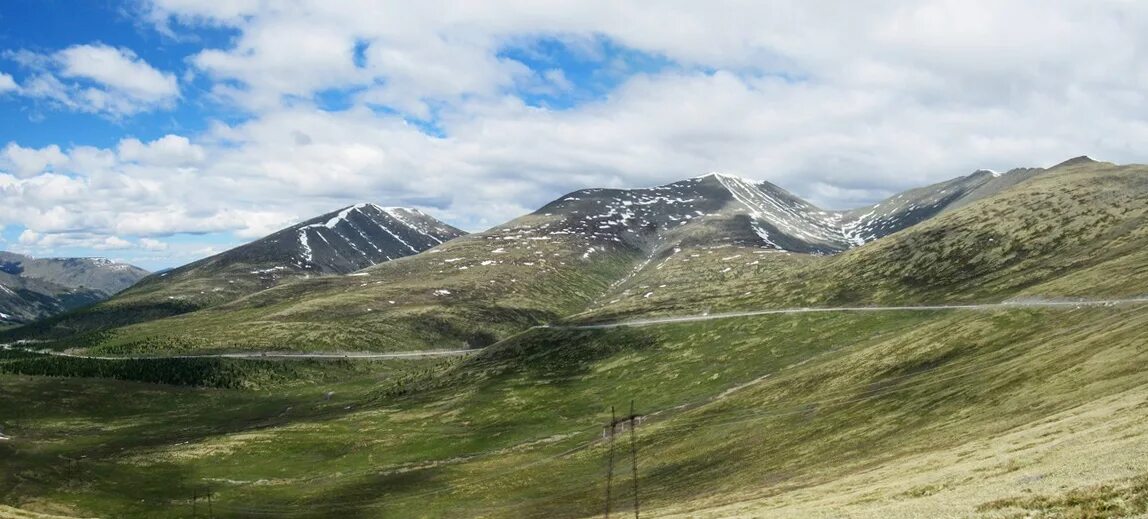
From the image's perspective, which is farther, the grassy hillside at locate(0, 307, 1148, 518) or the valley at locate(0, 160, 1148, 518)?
the valley at locate(0, 160, 1148, 518)

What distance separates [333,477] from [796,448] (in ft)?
281

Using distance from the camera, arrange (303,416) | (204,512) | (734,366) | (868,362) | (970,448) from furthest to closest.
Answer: (303,416) → (734,366) → (868,362) → (204,512) → (970,448)

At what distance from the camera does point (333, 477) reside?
128 m

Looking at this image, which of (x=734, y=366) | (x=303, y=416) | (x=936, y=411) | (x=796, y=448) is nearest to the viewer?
(x=936, y=411)

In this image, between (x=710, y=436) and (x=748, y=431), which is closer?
(x=748, y=431)

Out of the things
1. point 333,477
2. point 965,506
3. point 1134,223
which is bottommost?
point 333,477

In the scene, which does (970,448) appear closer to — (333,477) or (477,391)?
(333,477)

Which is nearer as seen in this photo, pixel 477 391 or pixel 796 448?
pixel 796 448

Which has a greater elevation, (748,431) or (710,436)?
(748,431)

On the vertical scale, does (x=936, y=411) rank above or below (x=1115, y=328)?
below

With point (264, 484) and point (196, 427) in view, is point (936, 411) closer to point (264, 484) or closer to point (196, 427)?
point (264, 484)

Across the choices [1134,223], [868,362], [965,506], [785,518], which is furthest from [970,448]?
[1134,223]

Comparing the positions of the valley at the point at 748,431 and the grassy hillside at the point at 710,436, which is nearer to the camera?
the grassy hillside at the point at 710,436

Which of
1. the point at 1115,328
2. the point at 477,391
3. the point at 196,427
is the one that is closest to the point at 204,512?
the point at 196,427
